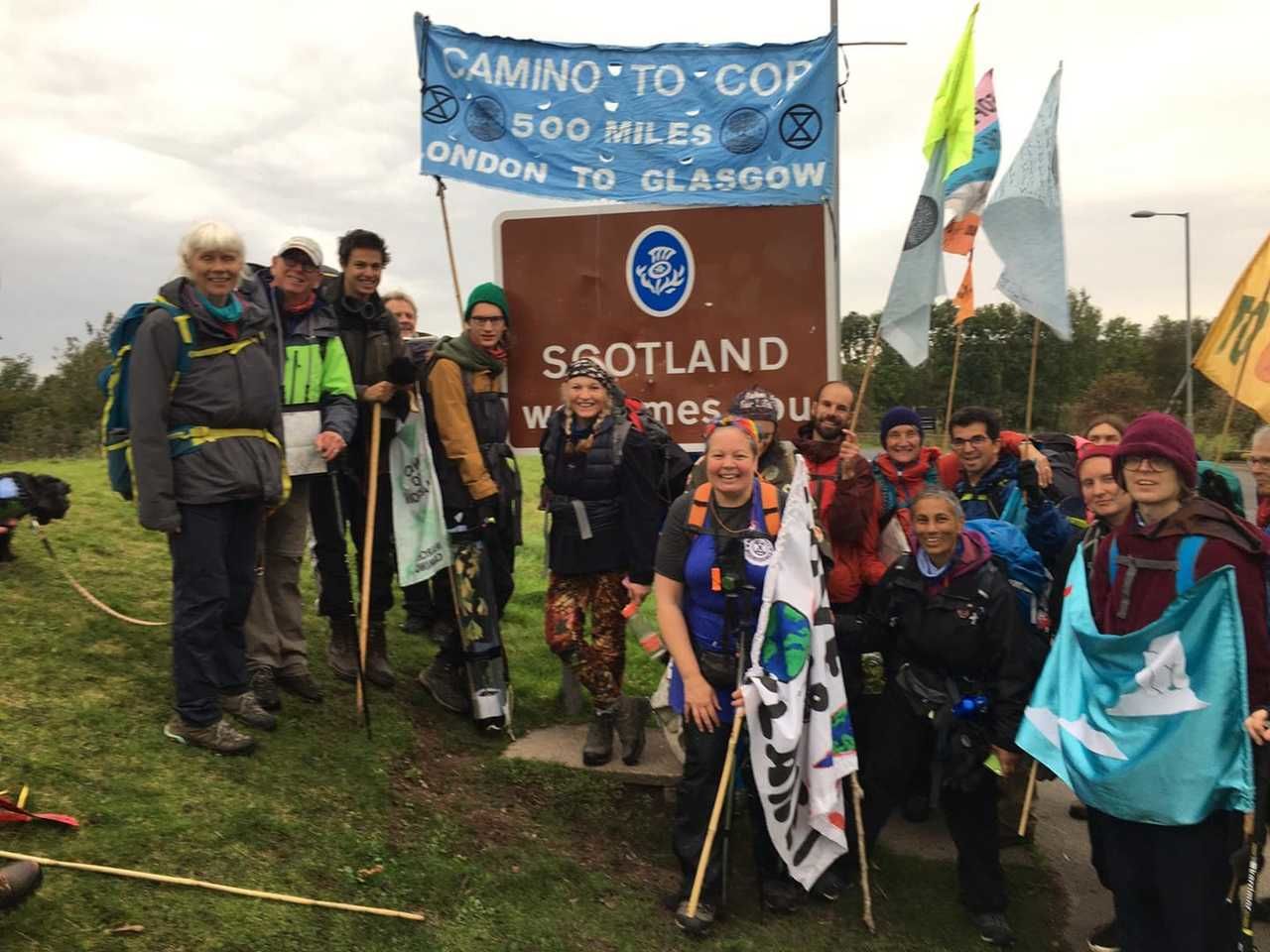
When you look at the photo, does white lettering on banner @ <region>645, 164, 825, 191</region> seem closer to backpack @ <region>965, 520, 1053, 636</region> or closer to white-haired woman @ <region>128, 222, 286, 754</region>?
backpack @ <region>965, 520, 1053, 636</region>

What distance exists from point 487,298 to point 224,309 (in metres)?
1.59

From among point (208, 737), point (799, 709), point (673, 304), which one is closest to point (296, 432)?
point (208, 737)

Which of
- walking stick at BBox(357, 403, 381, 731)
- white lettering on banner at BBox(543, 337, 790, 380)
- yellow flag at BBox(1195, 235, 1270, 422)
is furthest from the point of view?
white lettering on banner at BBox(543, 337, 790, 380)

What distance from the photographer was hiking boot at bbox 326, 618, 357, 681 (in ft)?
17.6

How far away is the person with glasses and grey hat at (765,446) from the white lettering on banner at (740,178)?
4.21ft

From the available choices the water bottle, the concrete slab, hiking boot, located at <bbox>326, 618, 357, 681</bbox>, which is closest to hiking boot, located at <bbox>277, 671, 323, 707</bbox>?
hiking boot, located at <bbox>326, 618, 357, 681</bbox>

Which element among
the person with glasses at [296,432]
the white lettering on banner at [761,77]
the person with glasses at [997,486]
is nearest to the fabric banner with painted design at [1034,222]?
the person with glasses at [997,486]

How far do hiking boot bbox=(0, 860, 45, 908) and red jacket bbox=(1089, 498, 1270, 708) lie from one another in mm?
3717

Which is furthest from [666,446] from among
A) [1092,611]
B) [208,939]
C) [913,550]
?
[208,939]

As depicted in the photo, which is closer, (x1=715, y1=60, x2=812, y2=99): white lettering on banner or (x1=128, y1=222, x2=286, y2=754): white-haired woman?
(x1=128, y1=222, x2=286, y2=754): white-haired woman

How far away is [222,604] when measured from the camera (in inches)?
162

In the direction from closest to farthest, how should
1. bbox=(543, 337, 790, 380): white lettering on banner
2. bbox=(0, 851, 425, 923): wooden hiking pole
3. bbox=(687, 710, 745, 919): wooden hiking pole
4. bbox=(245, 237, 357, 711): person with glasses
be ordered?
bbox=(0, 851, 425, 923): wooden hiking pole, bbox=(687, 710, 745, 919): wooden hiking pole, bbox=(245, 237, 357, 711): person with glasses, bbox=(543, 337, 790, 380): white lettering on banner

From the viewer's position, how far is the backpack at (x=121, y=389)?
401 centimetres

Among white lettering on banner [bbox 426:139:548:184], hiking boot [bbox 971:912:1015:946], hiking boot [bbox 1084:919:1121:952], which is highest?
white lettering on banner [bbox 426:139:548:184]
